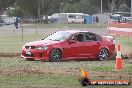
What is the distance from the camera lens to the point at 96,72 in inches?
559

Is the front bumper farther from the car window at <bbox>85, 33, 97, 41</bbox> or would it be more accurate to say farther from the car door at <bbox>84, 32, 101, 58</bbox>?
the car window at <bbox>85, 33, 97, 41</bbox>

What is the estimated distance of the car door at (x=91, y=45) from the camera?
2047 centimetres

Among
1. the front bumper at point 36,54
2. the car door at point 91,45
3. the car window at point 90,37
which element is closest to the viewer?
the front bumper at point 36,54

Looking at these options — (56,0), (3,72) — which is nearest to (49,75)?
(3,72)

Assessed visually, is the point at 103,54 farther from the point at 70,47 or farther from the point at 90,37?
the point at 70,47

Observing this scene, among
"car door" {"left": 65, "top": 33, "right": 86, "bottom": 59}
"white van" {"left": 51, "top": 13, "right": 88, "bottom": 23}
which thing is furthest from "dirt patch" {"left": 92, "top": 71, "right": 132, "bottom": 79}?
"white van" {"left": 51, "top": 13, "right": 88, "bottom": 23}

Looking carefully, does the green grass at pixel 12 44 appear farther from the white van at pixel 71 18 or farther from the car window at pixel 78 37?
the white van at pixel 71 18

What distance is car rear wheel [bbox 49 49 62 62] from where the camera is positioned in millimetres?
19145

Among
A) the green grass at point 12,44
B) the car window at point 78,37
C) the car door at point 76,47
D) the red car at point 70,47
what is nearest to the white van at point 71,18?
the green grass at point 12,44

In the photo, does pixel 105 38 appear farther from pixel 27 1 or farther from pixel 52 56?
pixel 27 1

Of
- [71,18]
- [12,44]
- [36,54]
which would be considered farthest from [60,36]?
[71,18]

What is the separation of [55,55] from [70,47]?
896 mm

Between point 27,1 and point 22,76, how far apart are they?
77.2 meters

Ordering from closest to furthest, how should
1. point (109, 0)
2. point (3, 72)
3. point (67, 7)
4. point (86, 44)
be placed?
point (3, 72), point (86, 44), point (109, 0), point (67, 7)
